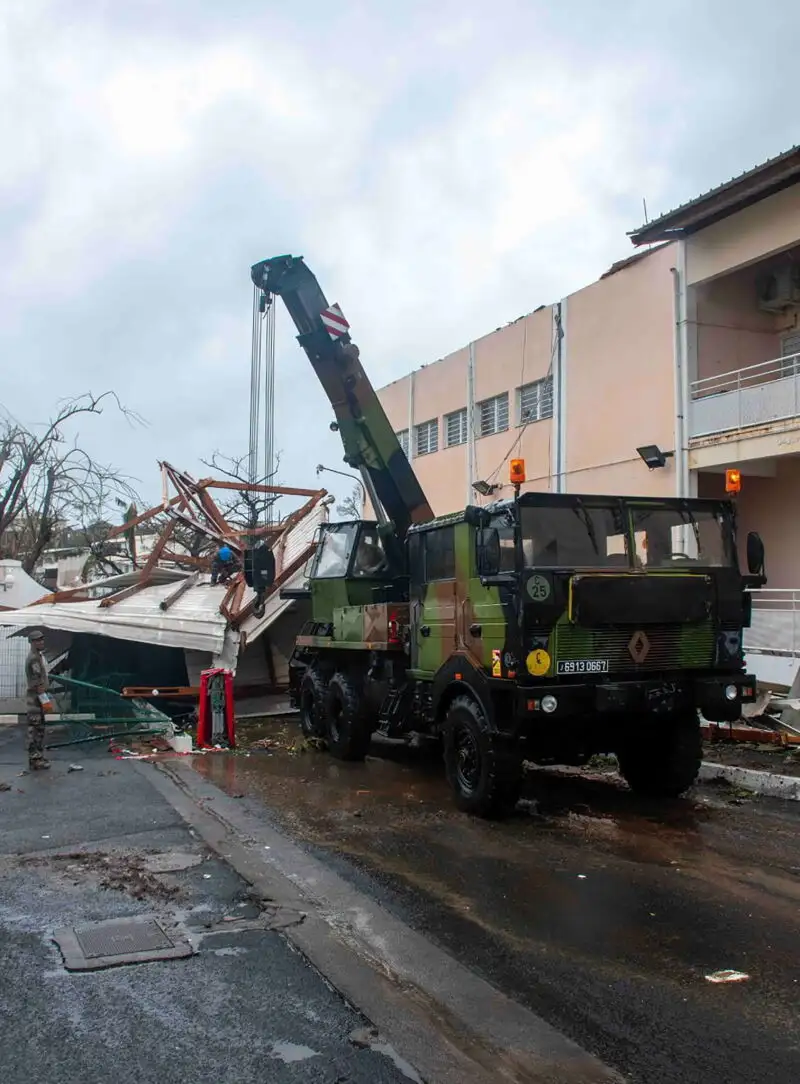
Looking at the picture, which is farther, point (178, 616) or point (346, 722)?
point (178, 616)

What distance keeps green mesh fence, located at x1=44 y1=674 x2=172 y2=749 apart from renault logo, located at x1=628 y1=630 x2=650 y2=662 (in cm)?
768

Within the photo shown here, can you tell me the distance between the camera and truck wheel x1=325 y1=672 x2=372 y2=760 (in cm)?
1139

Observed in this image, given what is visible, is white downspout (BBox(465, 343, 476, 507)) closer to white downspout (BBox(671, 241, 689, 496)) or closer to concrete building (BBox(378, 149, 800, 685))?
concrete building (BBox(378, 149, 800, 685))

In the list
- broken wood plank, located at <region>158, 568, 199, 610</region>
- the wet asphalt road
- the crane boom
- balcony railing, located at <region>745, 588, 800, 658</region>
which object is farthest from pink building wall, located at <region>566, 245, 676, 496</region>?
the wet asphalt road

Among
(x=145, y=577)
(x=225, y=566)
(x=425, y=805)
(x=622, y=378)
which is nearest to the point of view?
(x=425, y=805)

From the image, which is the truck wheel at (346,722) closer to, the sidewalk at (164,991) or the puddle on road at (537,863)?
the puddle on road at (537,863)

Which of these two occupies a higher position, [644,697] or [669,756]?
[644,697]

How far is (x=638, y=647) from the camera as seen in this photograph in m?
7.86

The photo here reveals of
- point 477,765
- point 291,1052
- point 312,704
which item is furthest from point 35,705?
point 291,1052

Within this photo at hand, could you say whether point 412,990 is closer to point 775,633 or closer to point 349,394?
point 349,394

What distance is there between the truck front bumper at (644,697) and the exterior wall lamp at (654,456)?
8670mm

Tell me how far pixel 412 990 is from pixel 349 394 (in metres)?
9.32

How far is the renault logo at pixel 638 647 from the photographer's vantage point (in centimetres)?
784

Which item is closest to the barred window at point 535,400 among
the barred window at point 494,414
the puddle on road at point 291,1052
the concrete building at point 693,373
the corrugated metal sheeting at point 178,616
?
the concrete building at point 693,373
